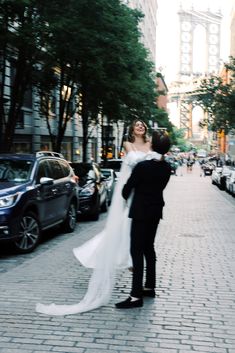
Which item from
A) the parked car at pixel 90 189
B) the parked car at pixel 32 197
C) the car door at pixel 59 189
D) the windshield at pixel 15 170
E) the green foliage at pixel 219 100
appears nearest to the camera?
the parked car at pixel 32 197

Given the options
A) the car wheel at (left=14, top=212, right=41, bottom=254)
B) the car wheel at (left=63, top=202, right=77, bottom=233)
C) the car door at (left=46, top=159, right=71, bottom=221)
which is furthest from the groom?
the car wheel at (left=63, top=202, right=77, bottom=233)

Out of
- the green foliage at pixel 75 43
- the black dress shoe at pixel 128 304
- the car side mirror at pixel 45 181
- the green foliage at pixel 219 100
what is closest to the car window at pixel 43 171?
the car side mirror at pixel 45 181

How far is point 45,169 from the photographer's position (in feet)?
32.7

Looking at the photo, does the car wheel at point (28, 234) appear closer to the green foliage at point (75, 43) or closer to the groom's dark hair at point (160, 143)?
the groom's dark hair at point (160, 143)

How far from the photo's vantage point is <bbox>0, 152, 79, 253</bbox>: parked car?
320 inches

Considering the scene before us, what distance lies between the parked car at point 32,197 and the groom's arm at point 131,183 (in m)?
3.38

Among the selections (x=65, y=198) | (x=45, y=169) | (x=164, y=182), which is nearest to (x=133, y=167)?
(x=164, y=182)

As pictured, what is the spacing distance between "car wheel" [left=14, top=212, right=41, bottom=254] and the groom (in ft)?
11.8

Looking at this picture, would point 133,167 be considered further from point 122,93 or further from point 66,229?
point 122,93

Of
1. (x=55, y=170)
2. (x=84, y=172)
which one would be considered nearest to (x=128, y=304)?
(x=55, y=170)

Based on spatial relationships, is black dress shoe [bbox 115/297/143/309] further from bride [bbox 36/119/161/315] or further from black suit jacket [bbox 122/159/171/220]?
black suit jacket [bbox 122/159/171/220]

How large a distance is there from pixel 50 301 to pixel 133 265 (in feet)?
3.53

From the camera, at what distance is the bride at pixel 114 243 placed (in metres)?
5.33

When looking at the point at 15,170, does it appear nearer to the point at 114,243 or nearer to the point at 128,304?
the point at 114,243
